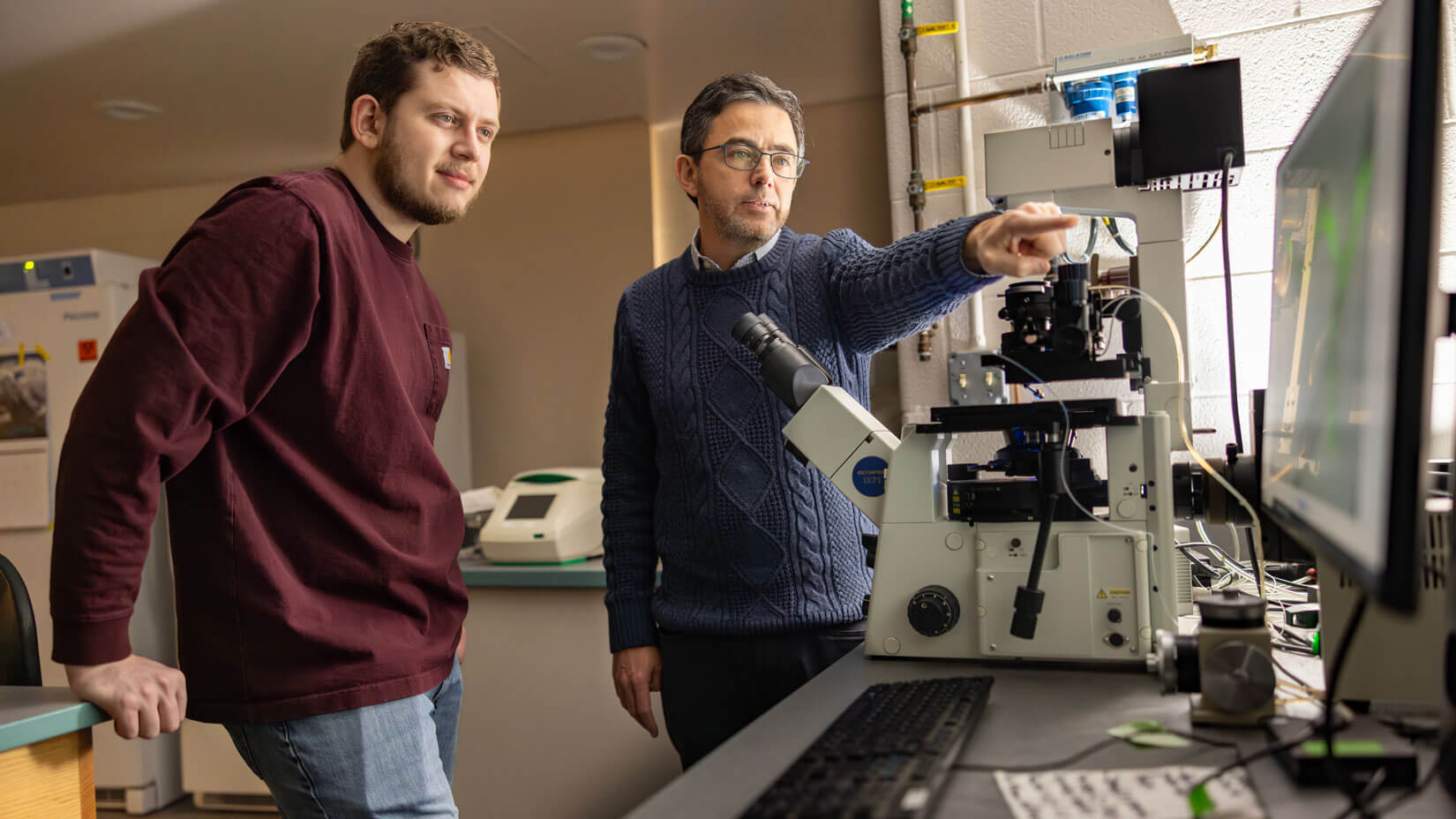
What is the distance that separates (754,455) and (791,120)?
54cm

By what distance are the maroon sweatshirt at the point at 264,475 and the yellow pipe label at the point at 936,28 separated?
1588mm

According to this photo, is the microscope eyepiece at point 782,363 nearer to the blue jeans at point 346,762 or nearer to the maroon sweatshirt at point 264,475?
the maroon sweatshirt at point 264,475

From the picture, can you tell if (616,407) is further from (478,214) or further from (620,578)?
(478,214)

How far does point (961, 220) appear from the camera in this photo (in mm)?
1080

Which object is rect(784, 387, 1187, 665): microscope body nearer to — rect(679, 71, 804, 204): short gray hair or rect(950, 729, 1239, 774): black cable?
rect(950, 729, 1239, 774): black cable

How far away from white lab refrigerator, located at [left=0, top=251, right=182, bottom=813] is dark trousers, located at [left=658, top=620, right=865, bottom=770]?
8.12 ft

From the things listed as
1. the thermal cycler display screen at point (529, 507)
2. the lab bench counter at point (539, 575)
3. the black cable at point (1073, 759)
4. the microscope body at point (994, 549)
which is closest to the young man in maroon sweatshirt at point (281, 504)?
the microscope body at point (994, 549)

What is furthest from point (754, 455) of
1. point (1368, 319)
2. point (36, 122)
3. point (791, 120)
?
point (36, 122)

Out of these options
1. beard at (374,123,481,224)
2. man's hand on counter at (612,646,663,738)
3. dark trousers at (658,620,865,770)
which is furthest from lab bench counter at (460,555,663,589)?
beard at (374,123,481,224)

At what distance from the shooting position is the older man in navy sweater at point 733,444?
4.19 ft

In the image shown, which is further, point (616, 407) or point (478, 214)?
point (478, 214)

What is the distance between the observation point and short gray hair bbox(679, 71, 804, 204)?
4.66 ft

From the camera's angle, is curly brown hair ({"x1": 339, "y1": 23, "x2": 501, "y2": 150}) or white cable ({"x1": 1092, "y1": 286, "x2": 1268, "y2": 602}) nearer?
white cable ({"x1": 1092, "y1": 286, "x2": 1268, "y2": 602})

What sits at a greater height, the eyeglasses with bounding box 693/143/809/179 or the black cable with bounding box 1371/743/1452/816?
the eyeglasses with bounding box 693/143/809/179
